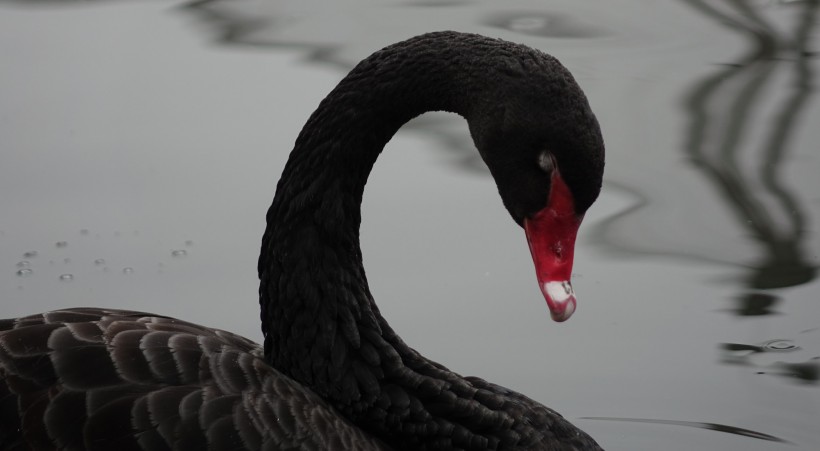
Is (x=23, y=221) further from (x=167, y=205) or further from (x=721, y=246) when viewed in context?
(x=721, y=246)

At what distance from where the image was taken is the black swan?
93.9 inches

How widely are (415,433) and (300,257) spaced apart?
0.42 m

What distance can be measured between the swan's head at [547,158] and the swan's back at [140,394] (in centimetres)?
51

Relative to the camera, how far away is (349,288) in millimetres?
2752

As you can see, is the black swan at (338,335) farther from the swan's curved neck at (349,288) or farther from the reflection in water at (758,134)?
the reflection in water at (758,134)

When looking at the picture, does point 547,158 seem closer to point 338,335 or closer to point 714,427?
point 338,335

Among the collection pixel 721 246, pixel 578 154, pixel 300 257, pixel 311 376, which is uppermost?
pixel 721 246

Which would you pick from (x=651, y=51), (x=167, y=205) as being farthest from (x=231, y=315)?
(x=651, y=51)

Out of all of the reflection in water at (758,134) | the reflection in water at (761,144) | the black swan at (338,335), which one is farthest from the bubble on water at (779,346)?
the black swan at (338,335)

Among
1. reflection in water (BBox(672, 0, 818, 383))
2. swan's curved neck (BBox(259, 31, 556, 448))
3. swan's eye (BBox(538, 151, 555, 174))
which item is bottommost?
swan's curved neck (BBox(259, 31, 556, 448))

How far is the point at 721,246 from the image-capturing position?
3.88 meters

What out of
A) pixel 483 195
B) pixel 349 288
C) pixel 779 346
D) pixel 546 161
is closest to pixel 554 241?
pixel 546 161

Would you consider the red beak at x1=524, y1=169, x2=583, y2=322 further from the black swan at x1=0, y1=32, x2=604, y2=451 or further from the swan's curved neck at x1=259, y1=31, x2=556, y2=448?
the swan's curved neck at x1=259, y1=31, x2=556, y2=448

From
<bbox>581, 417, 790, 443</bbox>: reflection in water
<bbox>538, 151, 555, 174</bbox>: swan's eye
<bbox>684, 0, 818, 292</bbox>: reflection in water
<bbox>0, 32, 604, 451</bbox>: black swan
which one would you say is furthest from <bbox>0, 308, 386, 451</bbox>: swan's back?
<bbox>684, 0, 818, 292</bbox>: reflection in water
